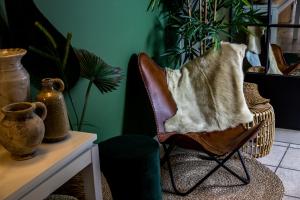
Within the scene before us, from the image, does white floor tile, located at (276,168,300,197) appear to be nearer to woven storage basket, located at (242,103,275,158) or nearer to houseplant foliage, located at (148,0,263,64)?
woven storage basket, located at (242,103,275,158)

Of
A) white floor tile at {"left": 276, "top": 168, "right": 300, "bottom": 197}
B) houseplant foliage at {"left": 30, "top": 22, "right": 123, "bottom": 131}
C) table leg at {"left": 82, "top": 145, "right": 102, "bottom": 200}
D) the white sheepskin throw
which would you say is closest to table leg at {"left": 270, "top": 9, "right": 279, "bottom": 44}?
the white sheepskin throw

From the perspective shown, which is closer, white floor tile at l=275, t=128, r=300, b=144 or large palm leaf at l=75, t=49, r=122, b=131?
large palm leaf at l=75, t=49, r=122, b=131

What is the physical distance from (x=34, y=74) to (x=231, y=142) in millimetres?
1254

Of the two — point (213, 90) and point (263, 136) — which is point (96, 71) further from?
point (263, 136)

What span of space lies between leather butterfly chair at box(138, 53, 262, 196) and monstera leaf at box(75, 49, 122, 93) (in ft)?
1.47

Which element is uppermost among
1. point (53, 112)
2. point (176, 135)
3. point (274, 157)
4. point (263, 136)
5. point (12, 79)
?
point (12, 79)

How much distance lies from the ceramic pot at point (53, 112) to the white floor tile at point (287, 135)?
2175mm

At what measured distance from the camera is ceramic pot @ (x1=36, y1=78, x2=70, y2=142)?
1.51m

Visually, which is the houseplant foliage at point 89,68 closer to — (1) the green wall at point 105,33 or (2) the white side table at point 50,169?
(1) the green wall at point 105,33

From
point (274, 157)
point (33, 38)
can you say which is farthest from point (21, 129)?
point (274, 157)

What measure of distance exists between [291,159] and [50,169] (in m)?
2.06

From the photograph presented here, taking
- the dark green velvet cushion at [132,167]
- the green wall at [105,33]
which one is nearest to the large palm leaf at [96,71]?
the green wall at [105,33]

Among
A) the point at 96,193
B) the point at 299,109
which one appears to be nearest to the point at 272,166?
the point at 299,109

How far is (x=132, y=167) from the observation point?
191 centimetres
